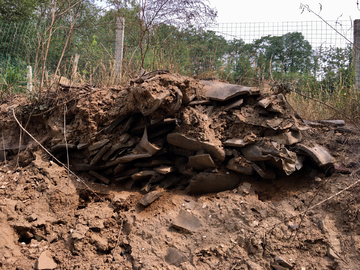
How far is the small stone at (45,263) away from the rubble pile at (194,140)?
0.95m

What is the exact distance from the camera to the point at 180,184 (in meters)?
2.95

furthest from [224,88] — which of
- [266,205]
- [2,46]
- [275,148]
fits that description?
[2,46]

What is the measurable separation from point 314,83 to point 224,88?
3023 millimetres

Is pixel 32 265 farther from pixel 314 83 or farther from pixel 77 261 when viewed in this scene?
pixel 314 83

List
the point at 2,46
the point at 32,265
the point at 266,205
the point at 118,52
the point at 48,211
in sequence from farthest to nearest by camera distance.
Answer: the point at 2,46, the point at 118,52, the point at 48,211, the point at 266,205, the point at 32,265

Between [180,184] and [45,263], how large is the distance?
133cm

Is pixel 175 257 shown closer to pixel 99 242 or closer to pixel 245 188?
pixel 99 242

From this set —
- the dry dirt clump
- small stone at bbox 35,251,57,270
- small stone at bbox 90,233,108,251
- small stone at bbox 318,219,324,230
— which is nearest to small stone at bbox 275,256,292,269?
the dry dirt clump

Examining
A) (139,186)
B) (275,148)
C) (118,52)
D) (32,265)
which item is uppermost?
(118,52)

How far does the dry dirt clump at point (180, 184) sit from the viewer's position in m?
2.26

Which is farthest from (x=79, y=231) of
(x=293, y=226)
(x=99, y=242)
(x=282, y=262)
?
(x=293, y=226)

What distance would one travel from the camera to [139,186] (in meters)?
3.06

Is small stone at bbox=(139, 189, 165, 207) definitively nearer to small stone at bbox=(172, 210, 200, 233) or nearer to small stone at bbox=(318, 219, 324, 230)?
small stone at bbox=(172, 210, 200, 233)

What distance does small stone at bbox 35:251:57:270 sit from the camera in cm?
224
